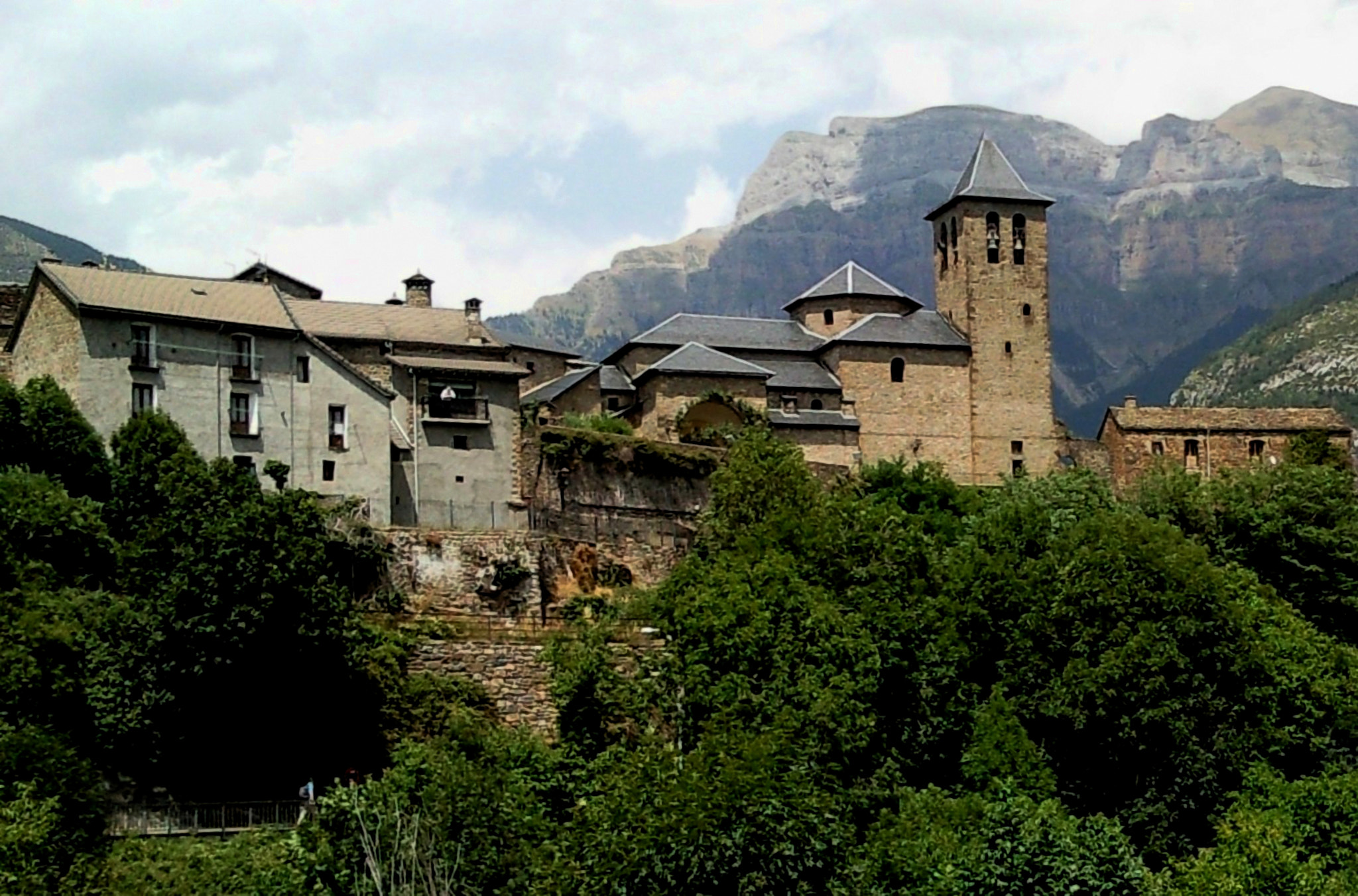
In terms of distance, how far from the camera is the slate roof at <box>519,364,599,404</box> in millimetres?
65938

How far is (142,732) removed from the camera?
36.8 m

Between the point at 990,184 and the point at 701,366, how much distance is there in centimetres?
1735

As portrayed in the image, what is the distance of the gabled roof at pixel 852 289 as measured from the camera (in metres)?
75.1

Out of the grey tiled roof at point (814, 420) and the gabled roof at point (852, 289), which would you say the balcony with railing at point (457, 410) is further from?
the gabled roof at point (852, 289)

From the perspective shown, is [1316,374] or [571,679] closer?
[571,679]

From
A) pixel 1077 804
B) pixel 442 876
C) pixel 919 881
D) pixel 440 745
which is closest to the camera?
pixel 442 876

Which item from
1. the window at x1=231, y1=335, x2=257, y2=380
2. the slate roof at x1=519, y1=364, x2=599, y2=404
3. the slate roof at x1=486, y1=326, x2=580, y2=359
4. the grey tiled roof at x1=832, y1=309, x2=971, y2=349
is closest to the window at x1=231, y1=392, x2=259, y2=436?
the window at x1=231, y1=335, x2=257, y2=380

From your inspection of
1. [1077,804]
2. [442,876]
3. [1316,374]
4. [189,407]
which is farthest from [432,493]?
[1316,374]

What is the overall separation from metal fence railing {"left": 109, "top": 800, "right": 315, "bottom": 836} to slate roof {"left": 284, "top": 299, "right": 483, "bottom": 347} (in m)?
21.7

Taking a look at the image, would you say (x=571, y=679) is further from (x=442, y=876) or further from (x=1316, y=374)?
(x=1316, y=374)

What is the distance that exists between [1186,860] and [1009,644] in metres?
6.78

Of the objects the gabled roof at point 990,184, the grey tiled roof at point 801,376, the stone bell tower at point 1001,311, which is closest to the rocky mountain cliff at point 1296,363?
the gabled roof at point 990,184

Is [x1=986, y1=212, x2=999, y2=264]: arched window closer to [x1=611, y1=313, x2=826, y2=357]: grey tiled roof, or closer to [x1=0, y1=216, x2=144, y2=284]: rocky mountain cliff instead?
[x1=611, y1=313, x2=826, y2=357]: grey tiled roof

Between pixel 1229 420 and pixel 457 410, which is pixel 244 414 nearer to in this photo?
pixel 457 410
